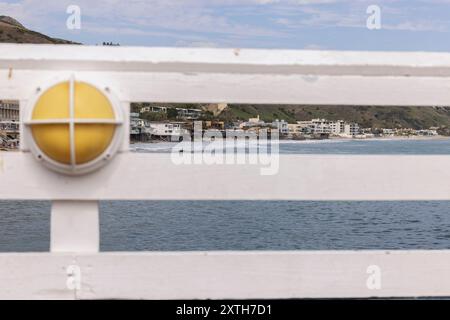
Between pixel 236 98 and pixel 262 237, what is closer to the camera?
pixel 236 98

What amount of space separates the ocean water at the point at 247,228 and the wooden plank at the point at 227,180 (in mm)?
11637

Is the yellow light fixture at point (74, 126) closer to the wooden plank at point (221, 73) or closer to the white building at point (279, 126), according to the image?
the wooden plank at point (221, 73)

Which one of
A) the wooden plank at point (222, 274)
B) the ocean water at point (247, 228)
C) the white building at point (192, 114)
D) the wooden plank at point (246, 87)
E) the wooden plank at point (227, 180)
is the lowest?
the ocean water at point (247, 228)

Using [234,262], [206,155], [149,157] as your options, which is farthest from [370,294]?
[149,157]

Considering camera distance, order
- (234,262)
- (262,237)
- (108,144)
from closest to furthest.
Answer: (108,144), (234,262), (262,237)

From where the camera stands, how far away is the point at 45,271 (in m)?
2.30

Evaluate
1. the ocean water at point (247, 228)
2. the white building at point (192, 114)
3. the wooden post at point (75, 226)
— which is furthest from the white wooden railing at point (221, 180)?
the ocean water at point (247, 228)

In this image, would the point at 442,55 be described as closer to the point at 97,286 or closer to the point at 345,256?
the point at 345,256

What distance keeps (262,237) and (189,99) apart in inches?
680

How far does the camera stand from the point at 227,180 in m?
2.29

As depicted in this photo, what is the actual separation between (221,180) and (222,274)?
33 centimetres

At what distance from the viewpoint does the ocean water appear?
57.9 ft

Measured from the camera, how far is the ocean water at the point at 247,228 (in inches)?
695

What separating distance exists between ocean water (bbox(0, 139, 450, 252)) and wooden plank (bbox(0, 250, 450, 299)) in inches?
458
